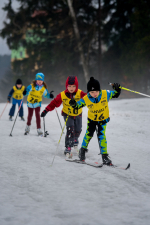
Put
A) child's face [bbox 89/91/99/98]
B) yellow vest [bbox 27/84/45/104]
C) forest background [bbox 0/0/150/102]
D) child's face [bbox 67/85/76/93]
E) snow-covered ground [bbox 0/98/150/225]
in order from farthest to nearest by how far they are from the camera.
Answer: forest background [bbox 0/0/150/102], yellow vest [bbox 27/84/45/104], child's face [bbox 67/85/76/93], child's face [bbox 89/91/99/98], snow-covered ground [bbox 0/98/150/225]

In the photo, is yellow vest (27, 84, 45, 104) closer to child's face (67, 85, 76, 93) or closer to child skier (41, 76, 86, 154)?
child skier (41, 76, 86, 154)

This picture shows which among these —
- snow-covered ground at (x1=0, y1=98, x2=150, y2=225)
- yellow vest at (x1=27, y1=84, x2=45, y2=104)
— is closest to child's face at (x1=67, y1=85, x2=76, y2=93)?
snow-covered ground at (x1=0, y1=98, x2=150, y2=225)

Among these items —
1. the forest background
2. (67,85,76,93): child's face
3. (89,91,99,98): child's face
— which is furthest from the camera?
the forest background

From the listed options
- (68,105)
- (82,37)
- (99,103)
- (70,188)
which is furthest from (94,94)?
(82,37)

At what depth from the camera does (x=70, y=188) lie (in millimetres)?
3023

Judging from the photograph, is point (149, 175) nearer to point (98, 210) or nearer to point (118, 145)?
point (98, 210)

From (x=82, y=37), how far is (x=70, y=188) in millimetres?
23980

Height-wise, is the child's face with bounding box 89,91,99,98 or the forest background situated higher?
the forest background

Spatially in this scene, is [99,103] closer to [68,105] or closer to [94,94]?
[94,94]

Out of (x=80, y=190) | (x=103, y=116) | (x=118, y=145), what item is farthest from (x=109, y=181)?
(x=118, y=145)

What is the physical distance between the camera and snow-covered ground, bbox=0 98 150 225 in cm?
232

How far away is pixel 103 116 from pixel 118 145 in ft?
5.80

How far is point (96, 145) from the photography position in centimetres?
577

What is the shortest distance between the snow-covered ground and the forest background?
1880cm
